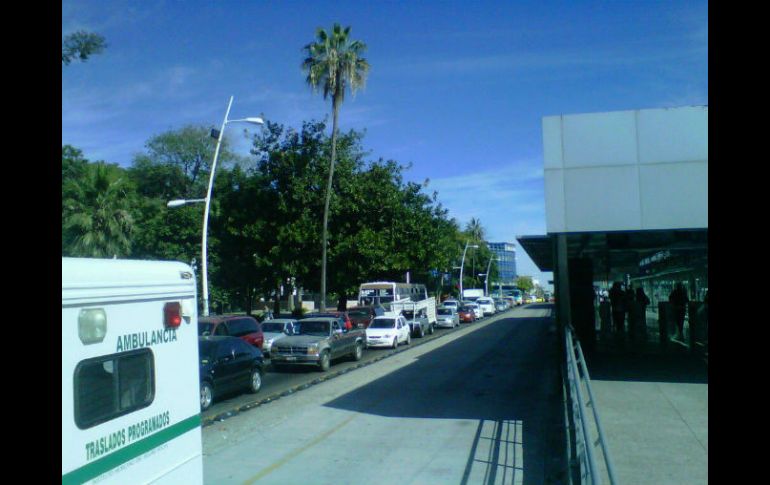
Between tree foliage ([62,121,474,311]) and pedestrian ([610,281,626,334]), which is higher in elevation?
tree foliage ([62,121,474,311])

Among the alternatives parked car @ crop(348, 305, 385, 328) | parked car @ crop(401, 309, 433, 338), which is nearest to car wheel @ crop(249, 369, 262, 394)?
parked car @ crop(348, 305, 385, 328)

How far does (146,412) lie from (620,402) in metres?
10.2

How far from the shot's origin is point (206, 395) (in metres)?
13.1

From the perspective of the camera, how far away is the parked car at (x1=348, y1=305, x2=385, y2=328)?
32250mm

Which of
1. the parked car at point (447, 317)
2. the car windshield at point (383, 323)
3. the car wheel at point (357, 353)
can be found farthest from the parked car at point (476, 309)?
the car wheel at point (357, 353)

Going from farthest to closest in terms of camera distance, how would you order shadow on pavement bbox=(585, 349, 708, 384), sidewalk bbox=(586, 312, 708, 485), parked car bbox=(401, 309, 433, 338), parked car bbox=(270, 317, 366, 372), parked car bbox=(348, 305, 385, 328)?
parked car bbox=(401, 309, 433, 338) < parked car bbox=(348, 305, 385, 328) < parked car bbox=(270, 317, 366, 372) < shadow on pavement bbox=(585, 349, 708, 384) < sidewalk bbox=(586, 312, 708, 485)

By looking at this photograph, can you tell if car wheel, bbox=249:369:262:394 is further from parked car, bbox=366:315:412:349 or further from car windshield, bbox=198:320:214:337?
parked car, bbox=366:315:412:349

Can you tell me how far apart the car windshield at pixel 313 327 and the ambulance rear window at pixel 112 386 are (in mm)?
16249

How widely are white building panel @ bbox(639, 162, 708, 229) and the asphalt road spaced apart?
430 cm

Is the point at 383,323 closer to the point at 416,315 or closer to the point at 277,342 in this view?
the point at 416,315

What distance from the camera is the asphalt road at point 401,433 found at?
861 centimetres

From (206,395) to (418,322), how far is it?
22846mm

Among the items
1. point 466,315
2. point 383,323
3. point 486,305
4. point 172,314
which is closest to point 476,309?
point 466,315
